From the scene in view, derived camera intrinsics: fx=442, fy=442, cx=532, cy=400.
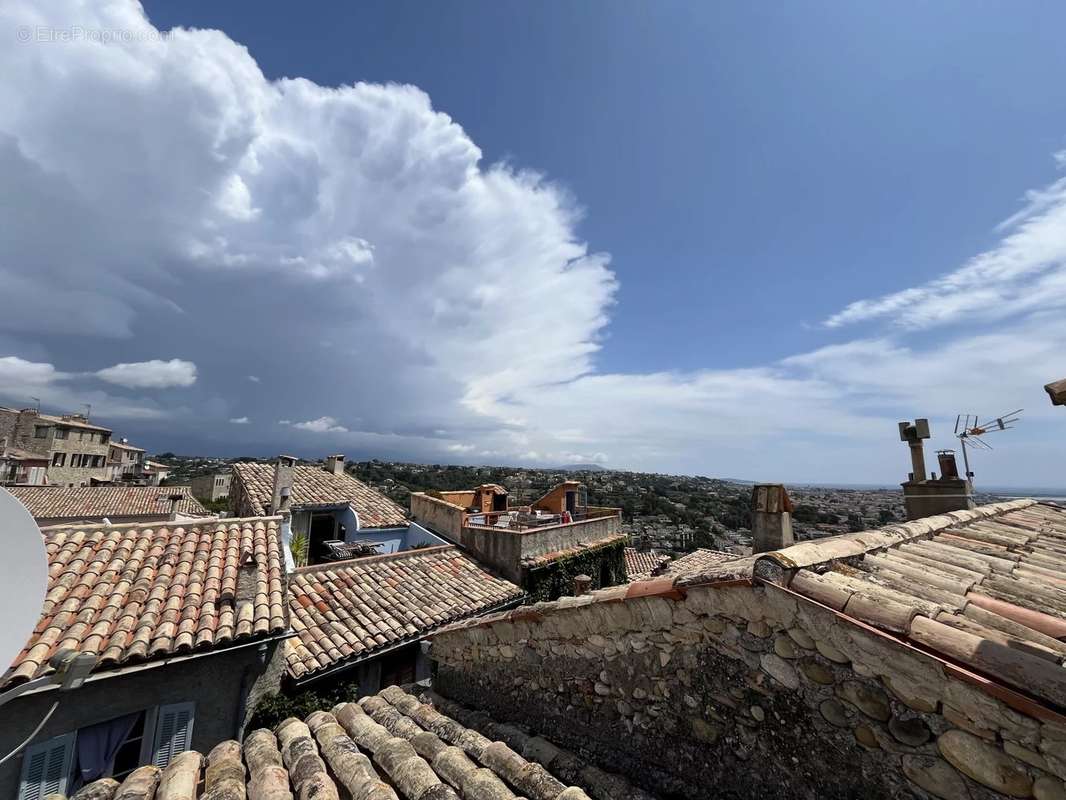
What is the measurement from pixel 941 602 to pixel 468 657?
4.68m

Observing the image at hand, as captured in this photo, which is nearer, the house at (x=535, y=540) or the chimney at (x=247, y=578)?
the chimney at (x=247, y=578)

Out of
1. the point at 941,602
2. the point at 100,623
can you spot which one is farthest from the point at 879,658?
the point at 100,623

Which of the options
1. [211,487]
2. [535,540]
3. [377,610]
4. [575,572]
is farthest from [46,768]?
[211,487]

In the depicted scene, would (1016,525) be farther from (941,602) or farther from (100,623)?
(100,623)

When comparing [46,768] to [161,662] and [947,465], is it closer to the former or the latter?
[161,662]

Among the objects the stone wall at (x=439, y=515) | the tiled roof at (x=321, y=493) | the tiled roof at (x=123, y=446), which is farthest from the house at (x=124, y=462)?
the stone wall at (x=439, y=515)

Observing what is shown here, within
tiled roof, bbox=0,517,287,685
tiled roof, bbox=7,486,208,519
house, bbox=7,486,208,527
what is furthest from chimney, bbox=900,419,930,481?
tiled roof, bbox=7,486,208,519

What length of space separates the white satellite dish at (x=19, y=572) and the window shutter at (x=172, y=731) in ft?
13.5

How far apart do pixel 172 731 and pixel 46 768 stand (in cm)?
133

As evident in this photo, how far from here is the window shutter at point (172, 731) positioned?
264 inches

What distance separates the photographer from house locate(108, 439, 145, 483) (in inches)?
2643

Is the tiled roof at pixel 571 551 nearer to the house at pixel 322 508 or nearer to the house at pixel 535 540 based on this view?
the house at pixel 535 540

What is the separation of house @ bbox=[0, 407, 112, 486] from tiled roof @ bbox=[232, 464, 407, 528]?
A: 48618 mm

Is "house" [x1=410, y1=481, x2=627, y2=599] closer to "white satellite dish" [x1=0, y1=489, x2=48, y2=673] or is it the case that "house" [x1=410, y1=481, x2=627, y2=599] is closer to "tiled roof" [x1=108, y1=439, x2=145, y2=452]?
"white satellite dish" [x1=0, y1=489, x2=48, y2=673]
